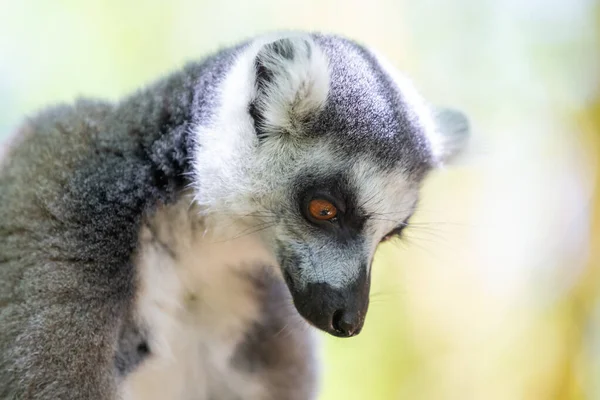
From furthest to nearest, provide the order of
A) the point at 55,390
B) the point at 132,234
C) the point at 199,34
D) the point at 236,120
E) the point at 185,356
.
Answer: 1. the point at 199,34
2. the point at 185,356
3. the point at 236,120
4. the point at 132,234
5. the point at 55,390

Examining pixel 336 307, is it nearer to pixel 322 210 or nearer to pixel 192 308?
pixel 322 210

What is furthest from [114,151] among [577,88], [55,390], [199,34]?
[577,88]

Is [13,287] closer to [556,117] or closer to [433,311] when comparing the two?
[433,311]

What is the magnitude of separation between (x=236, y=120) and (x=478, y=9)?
6.52 ft

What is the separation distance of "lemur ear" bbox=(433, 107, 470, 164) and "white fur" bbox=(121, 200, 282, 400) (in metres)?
0.86

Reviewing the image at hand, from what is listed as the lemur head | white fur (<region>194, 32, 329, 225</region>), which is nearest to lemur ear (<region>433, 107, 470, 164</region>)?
the lemur head

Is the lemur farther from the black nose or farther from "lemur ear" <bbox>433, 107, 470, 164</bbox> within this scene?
"lemur ear" <bbox>433, 107, 470, 164</bbox>

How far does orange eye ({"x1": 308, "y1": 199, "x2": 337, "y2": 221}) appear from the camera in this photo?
6.48 feet

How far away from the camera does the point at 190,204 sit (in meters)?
2.16

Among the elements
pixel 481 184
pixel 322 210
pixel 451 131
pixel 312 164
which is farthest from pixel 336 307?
pixel 481 184

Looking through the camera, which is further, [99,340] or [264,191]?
[264,191]

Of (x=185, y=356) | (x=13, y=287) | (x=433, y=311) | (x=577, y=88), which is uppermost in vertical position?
(x=13, y=287)

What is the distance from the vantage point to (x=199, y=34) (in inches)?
130

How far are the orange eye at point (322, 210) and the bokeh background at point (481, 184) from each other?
4.25 feet
